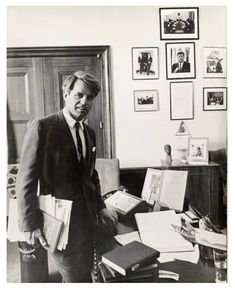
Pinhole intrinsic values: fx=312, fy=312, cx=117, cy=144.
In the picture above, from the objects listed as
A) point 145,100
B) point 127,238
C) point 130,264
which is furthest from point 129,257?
point 145,100

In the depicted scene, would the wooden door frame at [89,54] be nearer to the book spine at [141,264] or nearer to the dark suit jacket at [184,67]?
the dark suit jacket at [184,67]

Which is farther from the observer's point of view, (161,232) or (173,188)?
(173,188)

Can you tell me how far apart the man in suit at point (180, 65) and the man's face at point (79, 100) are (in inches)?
15.5

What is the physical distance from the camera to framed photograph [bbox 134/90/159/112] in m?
1.43

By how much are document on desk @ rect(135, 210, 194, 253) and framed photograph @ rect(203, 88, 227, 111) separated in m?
0.53

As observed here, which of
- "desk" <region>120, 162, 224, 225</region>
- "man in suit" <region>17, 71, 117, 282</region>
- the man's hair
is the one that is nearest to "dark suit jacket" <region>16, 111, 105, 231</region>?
"man in suit" <region>17, 71, 117, 282</region>

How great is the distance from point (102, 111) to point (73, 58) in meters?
0.27

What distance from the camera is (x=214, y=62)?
4.67 ft

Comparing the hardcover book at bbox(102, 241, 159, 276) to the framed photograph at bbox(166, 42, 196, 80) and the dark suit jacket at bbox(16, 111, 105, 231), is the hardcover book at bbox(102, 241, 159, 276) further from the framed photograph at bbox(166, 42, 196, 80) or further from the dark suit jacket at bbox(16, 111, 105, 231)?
the framed photograph at bbox(166, 42, 196, 80)

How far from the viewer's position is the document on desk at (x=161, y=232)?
1307 mm

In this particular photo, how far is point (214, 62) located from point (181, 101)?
0.23m

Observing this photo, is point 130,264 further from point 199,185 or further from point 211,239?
point 199,185
